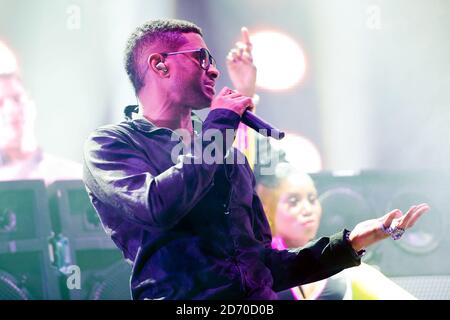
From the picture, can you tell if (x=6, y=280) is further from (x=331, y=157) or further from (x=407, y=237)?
(x=407, y=237)

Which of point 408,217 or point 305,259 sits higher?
point 408,217

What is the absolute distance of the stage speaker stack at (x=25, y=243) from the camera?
262 cm

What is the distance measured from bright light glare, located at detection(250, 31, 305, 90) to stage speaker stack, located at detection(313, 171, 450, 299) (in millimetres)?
441

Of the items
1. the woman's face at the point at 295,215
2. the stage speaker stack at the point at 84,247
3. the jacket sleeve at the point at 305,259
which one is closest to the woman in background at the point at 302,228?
the woman's face at the point at 295,215

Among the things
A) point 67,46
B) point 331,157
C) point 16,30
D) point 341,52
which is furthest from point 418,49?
point 16,30

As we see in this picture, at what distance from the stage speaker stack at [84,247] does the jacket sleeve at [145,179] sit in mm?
1017

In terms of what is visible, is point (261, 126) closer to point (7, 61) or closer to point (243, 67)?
point (243, 67)

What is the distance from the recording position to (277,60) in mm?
2842

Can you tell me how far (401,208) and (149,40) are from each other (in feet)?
4.64

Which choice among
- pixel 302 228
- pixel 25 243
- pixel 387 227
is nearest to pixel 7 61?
pixel 25 243

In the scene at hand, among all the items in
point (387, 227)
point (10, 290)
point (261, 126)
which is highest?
point (261, 126)

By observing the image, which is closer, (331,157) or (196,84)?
(196,84)

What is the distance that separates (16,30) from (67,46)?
0.68 ft
